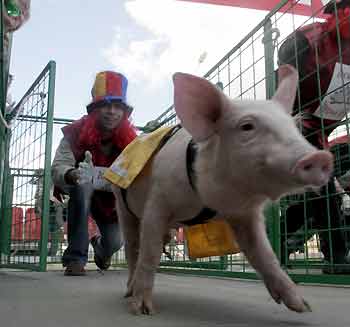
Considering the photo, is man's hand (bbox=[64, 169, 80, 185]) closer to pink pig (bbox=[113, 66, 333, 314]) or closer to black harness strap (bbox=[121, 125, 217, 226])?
pink pig (bbox=[113, 66, 333, 314])

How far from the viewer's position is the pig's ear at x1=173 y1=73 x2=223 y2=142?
1.31 m

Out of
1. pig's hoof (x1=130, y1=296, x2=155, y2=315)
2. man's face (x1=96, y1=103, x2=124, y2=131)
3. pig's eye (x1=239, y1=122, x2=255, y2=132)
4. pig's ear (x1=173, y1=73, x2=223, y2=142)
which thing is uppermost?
man's face (x1=96, y1=103, x2=124, y2=131)

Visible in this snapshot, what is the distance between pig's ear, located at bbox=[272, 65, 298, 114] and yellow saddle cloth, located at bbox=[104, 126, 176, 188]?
43cm

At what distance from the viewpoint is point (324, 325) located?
114 centimetres

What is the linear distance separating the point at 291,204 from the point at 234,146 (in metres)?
1.51

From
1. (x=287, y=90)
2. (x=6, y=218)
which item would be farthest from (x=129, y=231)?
(x=6, y=218)

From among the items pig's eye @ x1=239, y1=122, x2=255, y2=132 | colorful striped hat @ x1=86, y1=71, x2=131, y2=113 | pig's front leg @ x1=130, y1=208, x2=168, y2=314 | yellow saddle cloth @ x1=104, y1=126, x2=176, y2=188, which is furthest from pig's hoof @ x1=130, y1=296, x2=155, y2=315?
colorful striped hat @ x1=86, y1=71, x2=131, y2=113

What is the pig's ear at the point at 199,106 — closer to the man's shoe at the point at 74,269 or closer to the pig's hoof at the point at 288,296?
the pig's hoof at the point at 288,296

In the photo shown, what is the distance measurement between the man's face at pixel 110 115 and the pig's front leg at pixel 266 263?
4.89 feet

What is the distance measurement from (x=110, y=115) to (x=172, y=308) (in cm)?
156

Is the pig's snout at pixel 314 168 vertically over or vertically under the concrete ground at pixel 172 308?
over

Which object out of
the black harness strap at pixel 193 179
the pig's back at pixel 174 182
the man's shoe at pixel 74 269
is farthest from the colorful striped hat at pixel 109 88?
the black harness strap at pixel 193 179

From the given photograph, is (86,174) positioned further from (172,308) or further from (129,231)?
(172,308)

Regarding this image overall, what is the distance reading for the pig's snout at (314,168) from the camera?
3.10 ft
